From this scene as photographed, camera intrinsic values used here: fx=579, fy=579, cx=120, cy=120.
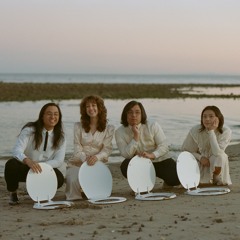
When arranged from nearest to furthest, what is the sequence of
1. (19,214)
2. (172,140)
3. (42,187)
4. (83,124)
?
(19,214) < (42,187) < (83,124) < (172,140)

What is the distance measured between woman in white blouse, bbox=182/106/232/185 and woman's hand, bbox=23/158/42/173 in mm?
2485

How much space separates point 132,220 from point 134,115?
204 cm

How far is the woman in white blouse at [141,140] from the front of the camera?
829 cm

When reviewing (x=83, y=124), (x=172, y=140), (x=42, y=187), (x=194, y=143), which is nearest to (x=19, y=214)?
(x=42, y=187)

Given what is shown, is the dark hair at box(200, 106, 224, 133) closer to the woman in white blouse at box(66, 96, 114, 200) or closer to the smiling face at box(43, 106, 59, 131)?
the woman in white blouse at box(66, 96, 114, 200)

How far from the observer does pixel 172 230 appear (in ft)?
20.0

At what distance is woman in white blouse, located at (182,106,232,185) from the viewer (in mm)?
8578

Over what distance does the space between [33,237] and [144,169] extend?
2712 millimetres

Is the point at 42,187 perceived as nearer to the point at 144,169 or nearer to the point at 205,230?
the point at 144,169

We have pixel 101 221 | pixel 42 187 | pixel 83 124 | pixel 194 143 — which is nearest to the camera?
pixel 101 221

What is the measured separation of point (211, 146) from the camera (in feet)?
28.2

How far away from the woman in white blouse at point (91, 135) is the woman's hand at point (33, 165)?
0.61m

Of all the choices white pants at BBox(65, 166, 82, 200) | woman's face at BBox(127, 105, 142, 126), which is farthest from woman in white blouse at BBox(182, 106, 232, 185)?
white pants at BBox(65, 166, 82, 200)

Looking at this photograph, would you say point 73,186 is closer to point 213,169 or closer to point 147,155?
point 147,155
